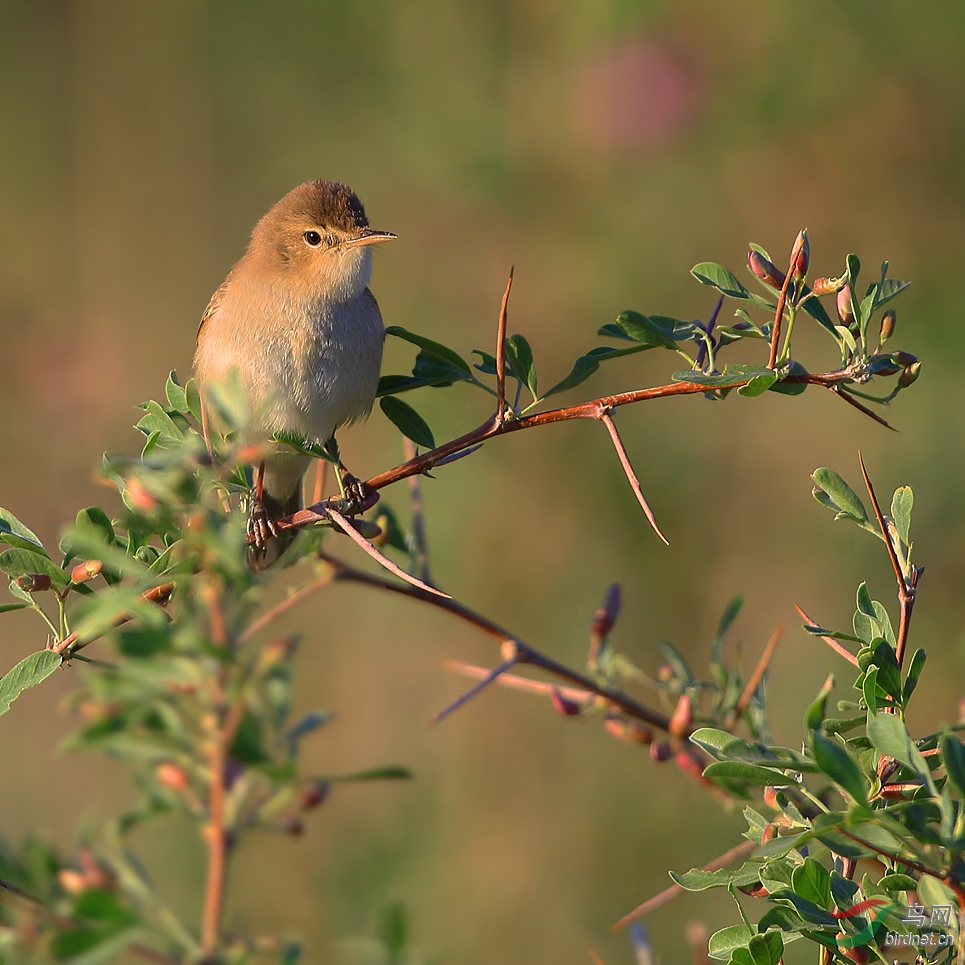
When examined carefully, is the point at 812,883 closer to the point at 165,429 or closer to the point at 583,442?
the point at 165,429

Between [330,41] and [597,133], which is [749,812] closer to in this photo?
[597,133]

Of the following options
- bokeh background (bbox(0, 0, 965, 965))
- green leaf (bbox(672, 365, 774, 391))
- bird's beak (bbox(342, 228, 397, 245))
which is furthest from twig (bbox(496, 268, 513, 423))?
bokeh background (bbox(0, 0, 965, 965))

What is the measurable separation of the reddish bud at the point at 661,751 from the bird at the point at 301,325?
1.73 m

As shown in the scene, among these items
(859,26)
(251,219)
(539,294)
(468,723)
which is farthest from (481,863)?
(251,219)

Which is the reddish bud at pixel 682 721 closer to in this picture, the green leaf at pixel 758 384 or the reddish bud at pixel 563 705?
A: the reddish bud at pixel 563 705

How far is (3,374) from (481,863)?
306 cm

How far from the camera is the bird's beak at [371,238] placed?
3.90m

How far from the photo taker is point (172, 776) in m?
0.86

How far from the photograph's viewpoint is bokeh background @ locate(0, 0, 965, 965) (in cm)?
467

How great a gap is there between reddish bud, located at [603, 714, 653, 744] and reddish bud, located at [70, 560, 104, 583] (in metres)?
0.81

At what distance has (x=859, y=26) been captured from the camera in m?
5.03

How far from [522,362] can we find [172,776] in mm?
1237

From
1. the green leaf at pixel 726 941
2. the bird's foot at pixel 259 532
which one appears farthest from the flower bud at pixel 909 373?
the bird's foot at pixel 259 532

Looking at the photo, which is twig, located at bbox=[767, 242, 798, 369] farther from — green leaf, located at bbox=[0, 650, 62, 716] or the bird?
the bird
